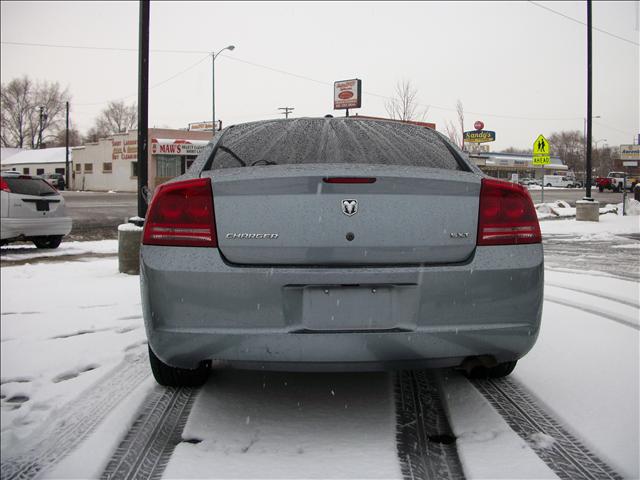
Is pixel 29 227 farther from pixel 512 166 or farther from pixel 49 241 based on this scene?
pixel 512 166

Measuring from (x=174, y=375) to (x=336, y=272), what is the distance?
1.27m

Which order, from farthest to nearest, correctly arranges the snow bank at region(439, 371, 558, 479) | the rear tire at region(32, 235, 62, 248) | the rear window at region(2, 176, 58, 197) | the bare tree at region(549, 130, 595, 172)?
1. the bare tree at region(549, 130, 595, 172)
2. the rear tire at region(32, 235, 62, 248)
3. the rear window at region(2, 176, 58, 197)
4. the snow bank at region(439, 371, 558, 479)

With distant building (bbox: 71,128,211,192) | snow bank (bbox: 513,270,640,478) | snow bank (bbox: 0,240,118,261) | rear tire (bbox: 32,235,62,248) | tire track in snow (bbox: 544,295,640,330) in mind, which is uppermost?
distant building (bbox: 71,128,211,192)

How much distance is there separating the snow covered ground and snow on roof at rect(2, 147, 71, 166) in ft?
238

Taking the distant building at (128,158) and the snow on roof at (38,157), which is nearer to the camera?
the distant building at (128,158)

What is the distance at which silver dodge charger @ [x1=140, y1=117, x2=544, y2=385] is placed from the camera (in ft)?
7.80

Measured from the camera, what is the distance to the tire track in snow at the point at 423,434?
226 centimetres

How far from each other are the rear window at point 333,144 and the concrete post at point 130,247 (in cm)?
390

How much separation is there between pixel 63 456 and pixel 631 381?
3.05 metres

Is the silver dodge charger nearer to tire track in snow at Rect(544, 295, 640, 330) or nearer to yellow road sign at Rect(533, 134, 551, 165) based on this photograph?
tire track in snow at Rect(544, 295, 640, 330)

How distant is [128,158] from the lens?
5216 centimetres

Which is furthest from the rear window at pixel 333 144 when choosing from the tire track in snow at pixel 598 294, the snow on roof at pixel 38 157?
the snow on roof at pixel 38 157

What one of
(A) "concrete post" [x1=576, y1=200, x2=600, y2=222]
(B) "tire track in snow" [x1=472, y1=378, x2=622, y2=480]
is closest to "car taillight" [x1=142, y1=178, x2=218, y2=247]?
(B) "tire track in snow" [x1=472, y1=378, x2=622, y2=480]

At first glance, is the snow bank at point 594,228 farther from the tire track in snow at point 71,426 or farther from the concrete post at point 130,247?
the tire track in snow at point 71,426
